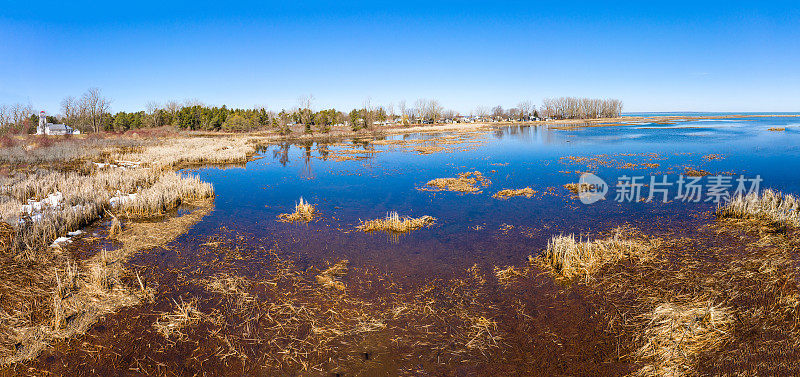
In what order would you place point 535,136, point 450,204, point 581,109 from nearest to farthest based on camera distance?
point 450,204 < point 535,136 < point 581,109

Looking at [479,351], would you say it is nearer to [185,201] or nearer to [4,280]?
[4,280]

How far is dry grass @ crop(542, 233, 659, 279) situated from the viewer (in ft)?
29.7

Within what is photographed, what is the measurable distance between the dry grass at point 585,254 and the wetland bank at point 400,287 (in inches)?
2.3

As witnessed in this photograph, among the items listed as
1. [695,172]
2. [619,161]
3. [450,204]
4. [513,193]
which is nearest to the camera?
[450,204]

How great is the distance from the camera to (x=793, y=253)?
9.57 meters

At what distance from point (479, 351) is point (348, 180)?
1891cm

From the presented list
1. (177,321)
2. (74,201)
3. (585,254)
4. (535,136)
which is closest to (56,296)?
(177,321)

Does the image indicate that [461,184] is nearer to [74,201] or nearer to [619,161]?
[619,161]

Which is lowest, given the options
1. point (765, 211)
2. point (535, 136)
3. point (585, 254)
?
point (585, 254)

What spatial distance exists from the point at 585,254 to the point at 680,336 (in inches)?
140

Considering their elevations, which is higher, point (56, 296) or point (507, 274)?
point (56, 296)

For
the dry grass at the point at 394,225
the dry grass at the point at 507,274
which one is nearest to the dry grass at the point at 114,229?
the dry grass at the point at 394,225

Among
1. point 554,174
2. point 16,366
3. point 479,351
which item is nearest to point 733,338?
point 479,351

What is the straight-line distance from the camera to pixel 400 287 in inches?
340
